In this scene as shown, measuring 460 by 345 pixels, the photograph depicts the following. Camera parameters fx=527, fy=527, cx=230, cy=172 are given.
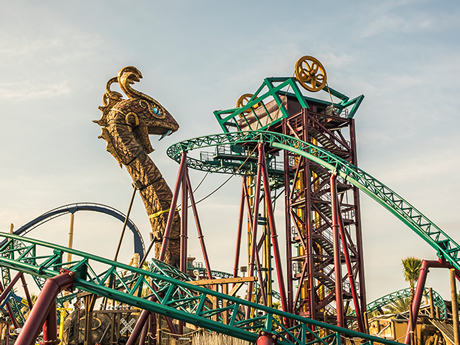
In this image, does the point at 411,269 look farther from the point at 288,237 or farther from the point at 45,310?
the point at 45,310

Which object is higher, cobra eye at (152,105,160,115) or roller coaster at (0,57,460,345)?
cobra eye at (152,105,160,115)

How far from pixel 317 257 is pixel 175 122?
9.55m

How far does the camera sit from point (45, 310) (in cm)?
910

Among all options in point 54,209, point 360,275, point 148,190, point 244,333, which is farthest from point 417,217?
point 54,209

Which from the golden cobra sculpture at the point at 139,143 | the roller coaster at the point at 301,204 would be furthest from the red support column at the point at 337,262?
the golden cobra sculpture at the point at 139,143

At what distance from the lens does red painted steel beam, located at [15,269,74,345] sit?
866 cm

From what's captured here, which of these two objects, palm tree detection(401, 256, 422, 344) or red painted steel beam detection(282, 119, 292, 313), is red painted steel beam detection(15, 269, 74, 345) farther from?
palm tree detection(401, 256, 422, 344)

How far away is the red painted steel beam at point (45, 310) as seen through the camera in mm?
8664

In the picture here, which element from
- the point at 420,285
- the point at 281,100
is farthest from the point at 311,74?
the point at 420,285

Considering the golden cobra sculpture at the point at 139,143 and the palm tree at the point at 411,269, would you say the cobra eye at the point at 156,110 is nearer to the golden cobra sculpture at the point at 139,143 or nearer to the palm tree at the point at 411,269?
the golden cobra sculpture at the point at 139,143

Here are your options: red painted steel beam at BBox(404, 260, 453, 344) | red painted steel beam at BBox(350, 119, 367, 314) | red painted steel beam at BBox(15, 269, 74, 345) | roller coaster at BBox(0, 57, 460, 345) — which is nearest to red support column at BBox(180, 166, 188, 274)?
roller coaster at BBox(0, 57, 460, 345)

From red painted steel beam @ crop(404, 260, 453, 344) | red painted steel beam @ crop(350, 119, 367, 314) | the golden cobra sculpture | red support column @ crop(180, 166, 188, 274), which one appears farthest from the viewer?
the golden cobra sculpture

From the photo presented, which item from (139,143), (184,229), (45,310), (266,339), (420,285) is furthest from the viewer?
(139,143)

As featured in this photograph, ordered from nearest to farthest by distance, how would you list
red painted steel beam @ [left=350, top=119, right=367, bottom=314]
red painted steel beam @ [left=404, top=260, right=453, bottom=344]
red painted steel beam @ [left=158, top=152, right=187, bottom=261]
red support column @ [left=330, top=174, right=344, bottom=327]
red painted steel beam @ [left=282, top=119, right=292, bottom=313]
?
red painted steel beam @ [left=404, top=260, right=453, bottom=344] → red support column @ [left=330, top=174, right=344, bottom=327] → red painted steel beam @ [left=158, top=152, right=187, bottom=261] → red painted steel beam @ [left=350, top=119, right=367, bottom=314] → red painted steel beam @ [left=282, top=119, right=292, bottom=313]
